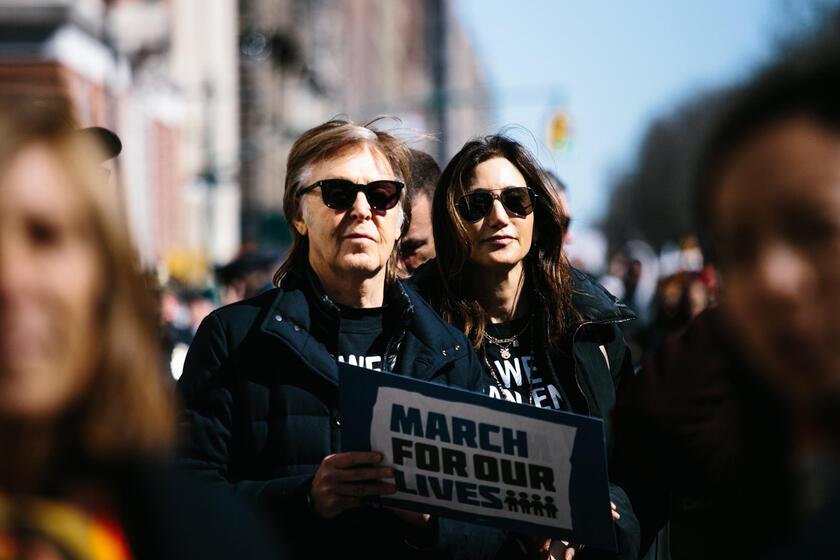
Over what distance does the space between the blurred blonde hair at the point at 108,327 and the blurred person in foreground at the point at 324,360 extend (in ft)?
5.65

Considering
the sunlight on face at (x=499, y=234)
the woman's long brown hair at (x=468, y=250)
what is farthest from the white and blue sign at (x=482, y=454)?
the sunlight on face at (x=499, y=234)

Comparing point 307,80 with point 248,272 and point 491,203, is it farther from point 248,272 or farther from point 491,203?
point 491,203

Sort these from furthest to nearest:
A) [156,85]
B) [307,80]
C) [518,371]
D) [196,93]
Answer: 1. [307,80]
2. [196,93]
3. [156,85]
4. [518,371]

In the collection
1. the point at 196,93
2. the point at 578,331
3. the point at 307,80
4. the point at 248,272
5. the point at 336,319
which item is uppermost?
the point at 336,319

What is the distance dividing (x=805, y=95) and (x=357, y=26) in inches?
3008

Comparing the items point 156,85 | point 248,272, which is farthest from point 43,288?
point 156,85

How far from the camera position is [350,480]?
3047 millimetres

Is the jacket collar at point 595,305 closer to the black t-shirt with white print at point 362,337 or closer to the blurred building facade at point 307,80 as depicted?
the black t-shirt with white print at point 362,337

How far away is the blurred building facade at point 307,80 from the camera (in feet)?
103

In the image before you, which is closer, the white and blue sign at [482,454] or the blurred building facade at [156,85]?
the white and blue sign at [482,454]

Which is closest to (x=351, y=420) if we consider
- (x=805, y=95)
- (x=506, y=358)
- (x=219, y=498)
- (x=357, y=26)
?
(x=506, y=358)

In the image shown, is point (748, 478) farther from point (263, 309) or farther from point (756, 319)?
point (263, 309)

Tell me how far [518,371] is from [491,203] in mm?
486

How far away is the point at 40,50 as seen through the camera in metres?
21.3
